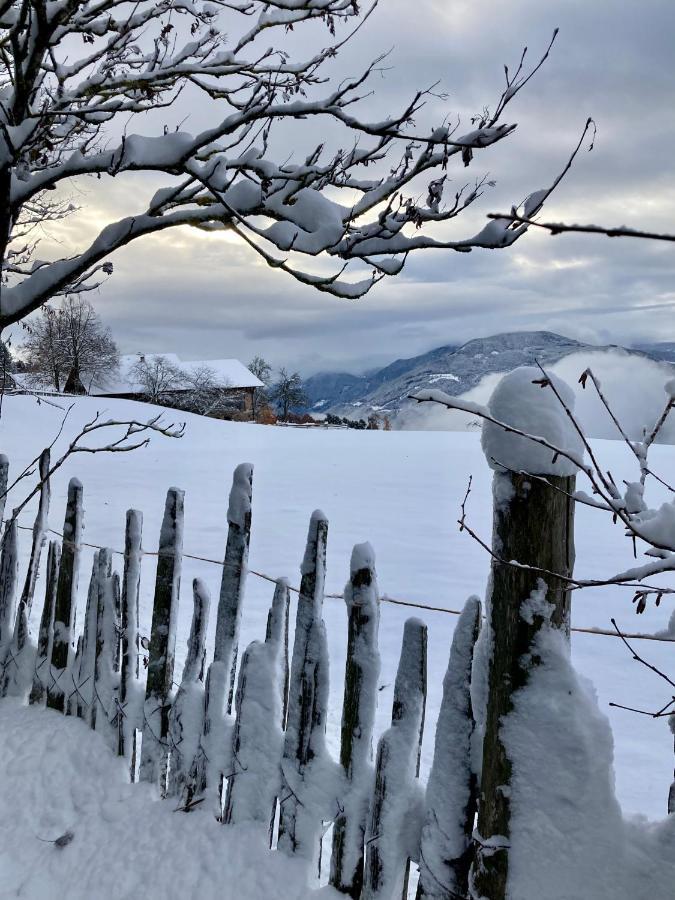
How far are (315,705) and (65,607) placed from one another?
162 cm

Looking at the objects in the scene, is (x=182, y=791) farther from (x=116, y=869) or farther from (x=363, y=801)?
(x=363, y=801)

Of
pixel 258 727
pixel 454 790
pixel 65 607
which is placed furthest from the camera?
pixel 65 607

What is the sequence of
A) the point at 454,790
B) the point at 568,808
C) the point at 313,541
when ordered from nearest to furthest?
the point at 568,808 → the point at 454,790 → the point at 313,541

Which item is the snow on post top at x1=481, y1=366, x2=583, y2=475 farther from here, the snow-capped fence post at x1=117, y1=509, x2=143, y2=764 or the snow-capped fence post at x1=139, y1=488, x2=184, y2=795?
the snow-capped fence post at x1=117, y1=509, x2=143, y2=764

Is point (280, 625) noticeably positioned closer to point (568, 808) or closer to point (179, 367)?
point (568, 808)

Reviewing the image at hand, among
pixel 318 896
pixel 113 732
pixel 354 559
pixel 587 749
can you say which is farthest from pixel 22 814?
pixel 587 749

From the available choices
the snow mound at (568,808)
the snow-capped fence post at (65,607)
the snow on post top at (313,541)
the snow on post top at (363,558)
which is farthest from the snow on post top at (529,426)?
the snow-capped fence post at (65,607)

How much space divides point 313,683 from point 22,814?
56.3 inches

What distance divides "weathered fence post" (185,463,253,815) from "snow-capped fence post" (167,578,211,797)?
0.05m

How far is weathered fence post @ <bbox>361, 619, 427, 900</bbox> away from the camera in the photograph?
6.46 ft

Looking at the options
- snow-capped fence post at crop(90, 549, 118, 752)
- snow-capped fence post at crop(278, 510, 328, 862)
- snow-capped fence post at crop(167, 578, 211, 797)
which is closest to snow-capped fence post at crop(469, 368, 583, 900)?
snow-capped fence post at crop(278, 510, 328, 862)

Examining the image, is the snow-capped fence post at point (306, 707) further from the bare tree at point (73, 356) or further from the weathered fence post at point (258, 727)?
the bare tree at point (73, 356)

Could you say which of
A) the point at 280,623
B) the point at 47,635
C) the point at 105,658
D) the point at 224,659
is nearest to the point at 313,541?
the point at 280,623

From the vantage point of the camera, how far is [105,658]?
115 inches
